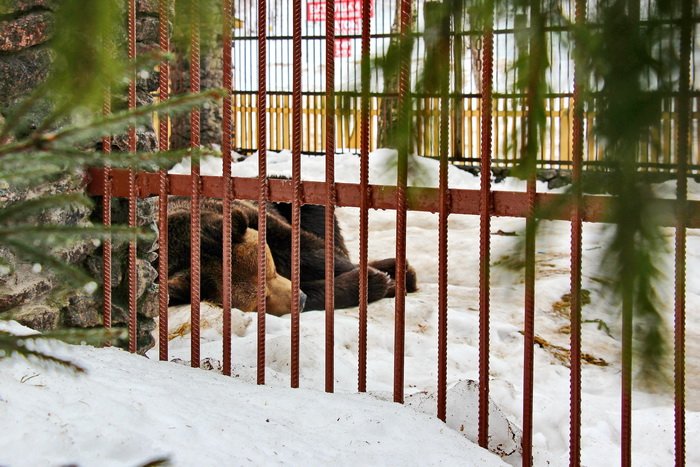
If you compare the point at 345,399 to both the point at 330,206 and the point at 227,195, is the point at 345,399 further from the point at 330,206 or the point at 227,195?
the point at 227,195

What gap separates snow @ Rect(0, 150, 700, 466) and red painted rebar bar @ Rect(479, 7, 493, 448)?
0.09 m

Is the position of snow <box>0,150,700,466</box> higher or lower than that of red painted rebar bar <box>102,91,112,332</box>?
lower

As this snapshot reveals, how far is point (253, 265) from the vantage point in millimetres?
6109

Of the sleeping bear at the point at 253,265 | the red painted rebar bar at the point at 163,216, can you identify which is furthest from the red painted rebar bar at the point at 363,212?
the sleeping bear at the point at 253,265

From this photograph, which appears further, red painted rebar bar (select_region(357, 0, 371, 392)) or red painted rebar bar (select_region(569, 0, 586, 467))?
red painted rebar bar (select_region(357, 0, 371, 392))

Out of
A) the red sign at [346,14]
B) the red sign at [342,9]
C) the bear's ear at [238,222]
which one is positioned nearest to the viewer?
the red sign at [346,14]

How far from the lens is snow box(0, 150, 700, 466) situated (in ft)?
8.45

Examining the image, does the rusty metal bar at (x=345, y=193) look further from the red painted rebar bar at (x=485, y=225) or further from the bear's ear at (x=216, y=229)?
the bear's ear at (x=216, y=229)

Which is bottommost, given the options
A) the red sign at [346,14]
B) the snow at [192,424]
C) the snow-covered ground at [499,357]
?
the snow-covered ground at [499,357]

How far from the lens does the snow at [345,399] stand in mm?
2574

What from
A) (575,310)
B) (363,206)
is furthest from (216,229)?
(575,310)

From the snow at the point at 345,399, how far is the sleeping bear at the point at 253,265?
0.24 metres

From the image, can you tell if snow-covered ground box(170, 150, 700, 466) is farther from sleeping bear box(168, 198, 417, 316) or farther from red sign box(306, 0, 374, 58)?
red sign box(306, 0, 374, 58)

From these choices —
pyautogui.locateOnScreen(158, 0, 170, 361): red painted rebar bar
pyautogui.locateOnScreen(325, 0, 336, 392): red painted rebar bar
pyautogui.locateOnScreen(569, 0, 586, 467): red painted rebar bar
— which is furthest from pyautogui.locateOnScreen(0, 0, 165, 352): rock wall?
pyautogui.locateOnScreen(569, 0, 586, 467): red painted rebar bar
